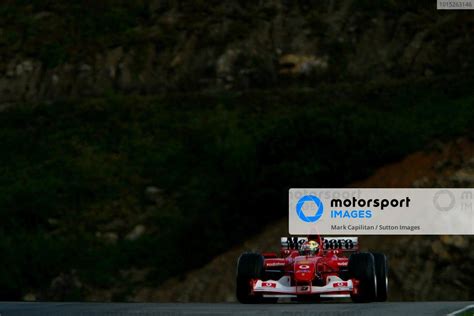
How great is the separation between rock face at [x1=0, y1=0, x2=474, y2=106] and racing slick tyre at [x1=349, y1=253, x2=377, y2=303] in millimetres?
32368

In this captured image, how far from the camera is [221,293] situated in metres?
37.6

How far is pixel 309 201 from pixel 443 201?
4.45 metres

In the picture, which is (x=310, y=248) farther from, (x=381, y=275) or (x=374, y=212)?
(x=374, y=212)

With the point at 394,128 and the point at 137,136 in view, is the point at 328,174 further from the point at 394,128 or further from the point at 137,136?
the point at 137,136

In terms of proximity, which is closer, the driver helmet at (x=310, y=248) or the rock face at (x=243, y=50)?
the driver helmet at (x=310, y=248)

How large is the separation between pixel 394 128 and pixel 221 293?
10028 mm

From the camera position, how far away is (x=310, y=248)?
26438 millimetres

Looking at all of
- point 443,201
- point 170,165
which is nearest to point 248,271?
point 443,201

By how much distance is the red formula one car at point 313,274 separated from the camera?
24.9 meters

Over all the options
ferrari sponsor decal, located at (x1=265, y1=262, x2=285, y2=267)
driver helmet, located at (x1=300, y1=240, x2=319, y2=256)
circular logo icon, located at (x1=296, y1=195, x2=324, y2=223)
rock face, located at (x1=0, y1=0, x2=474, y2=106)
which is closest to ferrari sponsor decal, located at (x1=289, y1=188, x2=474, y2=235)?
circular logo icon, located at (x1=296, y1=195, x2=324, y2=223)

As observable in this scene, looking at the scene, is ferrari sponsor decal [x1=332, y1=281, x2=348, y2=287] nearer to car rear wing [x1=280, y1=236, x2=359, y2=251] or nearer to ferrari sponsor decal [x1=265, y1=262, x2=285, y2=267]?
ferrari sponsor decal [x1=265, y1=262, x2=285, y2=267]

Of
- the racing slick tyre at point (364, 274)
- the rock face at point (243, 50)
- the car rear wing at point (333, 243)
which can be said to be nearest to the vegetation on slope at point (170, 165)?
the rock face at point (243, 50)

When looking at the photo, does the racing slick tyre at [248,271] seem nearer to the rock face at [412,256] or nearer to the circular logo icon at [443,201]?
the circular logo icon at [443,201]

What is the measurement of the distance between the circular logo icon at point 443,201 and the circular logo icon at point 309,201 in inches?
157
